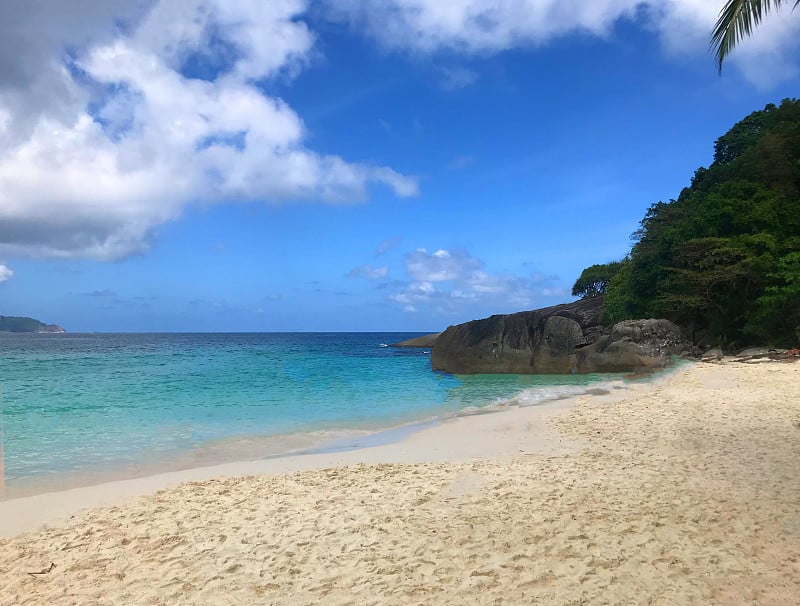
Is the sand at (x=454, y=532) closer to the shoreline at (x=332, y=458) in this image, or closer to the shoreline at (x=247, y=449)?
the shoreline at (x=332, y=458)

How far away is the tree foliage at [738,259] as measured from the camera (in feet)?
71.3

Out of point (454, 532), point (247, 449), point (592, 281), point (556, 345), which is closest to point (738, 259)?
point (556, 345)

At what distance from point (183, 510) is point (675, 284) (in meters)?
25.8

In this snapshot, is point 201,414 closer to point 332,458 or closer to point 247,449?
point 247,449

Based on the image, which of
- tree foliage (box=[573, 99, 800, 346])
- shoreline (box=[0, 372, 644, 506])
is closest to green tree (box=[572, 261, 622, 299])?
tree foliage (box=[573, 99, 800, 346])

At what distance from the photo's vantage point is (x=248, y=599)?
3715mm

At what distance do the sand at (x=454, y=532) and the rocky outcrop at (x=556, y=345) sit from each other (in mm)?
13432

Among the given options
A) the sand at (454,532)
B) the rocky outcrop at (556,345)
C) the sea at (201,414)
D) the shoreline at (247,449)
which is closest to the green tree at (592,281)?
the rocky outcrop at (556,345)

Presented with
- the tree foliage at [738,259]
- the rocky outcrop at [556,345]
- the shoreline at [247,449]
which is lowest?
the shoreline at [247,449]

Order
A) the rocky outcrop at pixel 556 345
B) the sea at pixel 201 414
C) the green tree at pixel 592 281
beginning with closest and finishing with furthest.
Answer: the sea at pixel 201 414
the rocky outcrop at pixel 556 345
the green tree at pixel 592 281

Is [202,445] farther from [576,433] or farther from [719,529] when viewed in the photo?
[719,529]

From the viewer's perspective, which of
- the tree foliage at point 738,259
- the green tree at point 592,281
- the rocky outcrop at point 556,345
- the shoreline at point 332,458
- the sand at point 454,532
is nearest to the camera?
the sand at point 454,532

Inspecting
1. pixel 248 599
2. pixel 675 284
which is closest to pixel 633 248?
pixel 675 284

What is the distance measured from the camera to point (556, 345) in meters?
25.5
